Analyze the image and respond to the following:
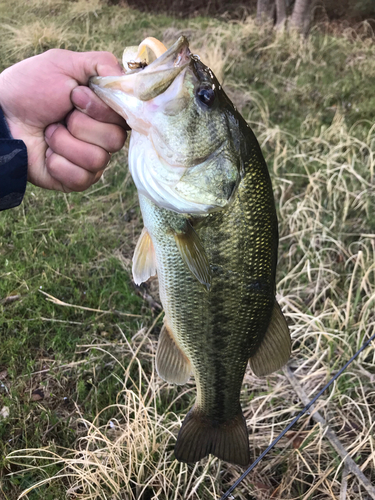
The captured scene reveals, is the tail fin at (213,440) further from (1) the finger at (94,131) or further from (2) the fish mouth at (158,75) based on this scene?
(2) the fish mouth at (158,75)

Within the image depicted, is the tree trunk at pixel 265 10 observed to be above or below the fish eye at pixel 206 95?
below

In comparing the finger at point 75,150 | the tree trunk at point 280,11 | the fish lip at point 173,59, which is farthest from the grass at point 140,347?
the tree trunk at point 280,11

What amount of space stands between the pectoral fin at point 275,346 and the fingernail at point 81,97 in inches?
43.3

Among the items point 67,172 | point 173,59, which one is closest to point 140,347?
point 67,172

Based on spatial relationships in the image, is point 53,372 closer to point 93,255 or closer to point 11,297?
point 11,297

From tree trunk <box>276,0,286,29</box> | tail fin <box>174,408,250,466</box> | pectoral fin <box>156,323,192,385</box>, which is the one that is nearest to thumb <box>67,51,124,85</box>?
pectoral fin <box>156,323,192,385</box>

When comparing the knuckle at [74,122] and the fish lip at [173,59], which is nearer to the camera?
the fish lip at [173,59]

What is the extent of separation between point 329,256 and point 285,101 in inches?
137

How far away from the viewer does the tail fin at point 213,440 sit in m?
1.63

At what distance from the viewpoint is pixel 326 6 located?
11.8 meters

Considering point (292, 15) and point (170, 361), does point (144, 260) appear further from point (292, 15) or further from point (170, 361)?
point (292, 15)

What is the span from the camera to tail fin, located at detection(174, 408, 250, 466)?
163 centimetres

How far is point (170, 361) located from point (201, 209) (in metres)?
0.73

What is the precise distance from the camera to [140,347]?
2.63 meters
